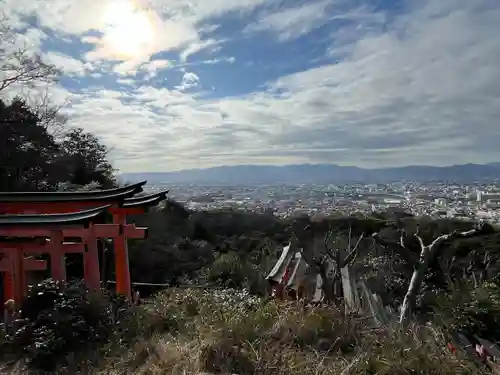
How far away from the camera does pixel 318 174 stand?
105 feet

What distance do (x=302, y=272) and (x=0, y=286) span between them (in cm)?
490

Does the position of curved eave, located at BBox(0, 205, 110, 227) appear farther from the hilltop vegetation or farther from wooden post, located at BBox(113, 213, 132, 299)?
wooden post, located at BBox(113, 213, 132, 299)

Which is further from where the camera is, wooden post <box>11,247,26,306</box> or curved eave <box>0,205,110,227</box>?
wooden post <box>11,247,26,306</box>

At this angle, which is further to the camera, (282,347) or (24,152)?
(24,152)

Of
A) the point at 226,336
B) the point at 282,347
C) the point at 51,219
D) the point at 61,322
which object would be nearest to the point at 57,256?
the point at 51,219

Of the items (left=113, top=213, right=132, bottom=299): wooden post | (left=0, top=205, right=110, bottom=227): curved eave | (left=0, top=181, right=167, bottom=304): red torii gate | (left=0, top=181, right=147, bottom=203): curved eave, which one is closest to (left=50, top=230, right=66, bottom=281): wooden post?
(left=0, top=181, right=167, bottom=304): red torii gate

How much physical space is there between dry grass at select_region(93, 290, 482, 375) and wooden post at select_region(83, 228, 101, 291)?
142 centimetres

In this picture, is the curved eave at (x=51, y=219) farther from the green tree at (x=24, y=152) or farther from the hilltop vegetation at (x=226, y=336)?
the green tree at (x=24, y=152)

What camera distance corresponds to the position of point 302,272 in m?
7.88

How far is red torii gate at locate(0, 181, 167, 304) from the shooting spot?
14.4 ft

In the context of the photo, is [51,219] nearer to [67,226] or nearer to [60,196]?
[67,226]

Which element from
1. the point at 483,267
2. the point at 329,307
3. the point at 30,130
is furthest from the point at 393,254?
the point at 30,130

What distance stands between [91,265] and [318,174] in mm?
28247

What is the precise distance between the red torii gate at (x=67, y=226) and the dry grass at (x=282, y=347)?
1610 mm
